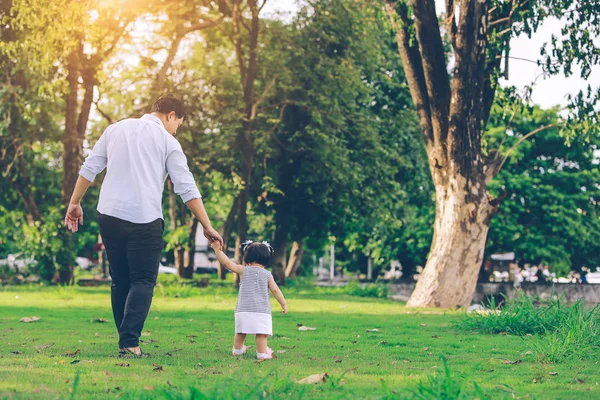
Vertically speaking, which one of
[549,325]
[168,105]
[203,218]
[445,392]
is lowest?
[445,392]

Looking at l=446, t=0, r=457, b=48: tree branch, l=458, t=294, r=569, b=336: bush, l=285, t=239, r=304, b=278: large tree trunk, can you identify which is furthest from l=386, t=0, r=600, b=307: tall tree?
l=285, t=239, r=304, b=278: large tree trunk

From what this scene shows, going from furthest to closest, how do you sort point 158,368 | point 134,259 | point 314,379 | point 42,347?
point 42,347 < point 134,259 < point 158,368 < point 314,379

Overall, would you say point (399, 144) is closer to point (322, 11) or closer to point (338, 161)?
point (338, 161)

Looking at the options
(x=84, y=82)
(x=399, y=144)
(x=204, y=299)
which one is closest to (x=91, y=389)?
(x=204, y=299)

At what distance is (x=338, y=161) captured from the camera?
2881cm

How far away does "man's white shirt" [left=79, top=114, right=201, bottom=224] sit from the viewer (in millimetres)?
7016

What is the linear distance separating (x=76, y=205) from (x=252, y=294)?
68.3 inches

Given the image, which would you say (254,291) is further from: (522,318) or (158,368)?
(522,318)

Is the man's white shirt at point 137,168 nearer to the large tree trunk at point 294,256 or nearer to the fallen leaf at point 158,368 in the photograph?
the fallen leaf at point 158,368

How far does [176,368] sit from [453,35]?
38.1 feet

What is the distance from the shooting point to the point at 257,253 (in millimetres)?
7551

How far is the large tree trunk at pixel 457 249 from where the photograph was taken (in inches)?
654

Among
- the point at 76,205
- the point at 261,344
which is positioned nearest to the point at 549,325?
the point at 261,344

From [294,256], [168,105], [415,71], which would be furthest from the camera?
[294,256]
